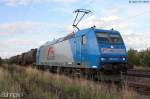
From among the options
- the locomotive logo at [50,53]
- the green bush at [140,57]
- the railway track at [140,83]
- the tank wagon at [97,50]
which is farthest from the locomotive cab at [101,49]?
the green bush at [140,57]

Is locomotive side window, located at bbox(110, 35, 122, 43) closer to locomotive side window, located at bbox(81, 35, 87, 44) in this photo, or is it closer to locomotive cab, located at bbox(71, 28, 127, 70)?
locomotive cab, located at bbox(71, 28, 127, 70)

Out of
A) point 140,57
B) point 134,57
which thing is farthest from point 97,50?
point 134,57

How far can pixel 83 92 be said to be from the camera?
1149 cm

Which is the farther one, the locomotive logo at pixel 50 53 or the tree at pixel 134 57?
the tree at pixel 134 57

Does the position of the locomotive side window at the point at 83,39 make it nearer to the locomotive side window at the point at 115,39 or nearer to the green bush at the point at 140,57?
the locomotive side window at the point at 115,39

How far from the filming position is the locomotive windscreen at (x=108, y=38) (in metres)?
18.1

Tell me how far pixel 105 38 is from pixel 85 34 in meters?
1.21

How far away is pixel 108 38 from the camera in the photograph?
1844cm

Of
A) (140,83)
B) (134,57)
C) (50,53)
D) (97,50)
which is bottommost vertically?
(140,83)

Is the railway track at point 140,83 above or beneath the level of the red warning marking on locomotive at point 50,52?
beneath

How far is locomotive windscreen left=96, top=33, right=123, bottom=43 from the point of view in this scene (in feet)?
59.4

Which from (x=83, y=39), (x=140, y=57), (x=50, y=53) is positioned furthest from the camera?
(x=140, y=57)

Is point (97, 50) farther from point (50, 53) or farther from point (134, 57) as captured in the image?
point (134, 57)

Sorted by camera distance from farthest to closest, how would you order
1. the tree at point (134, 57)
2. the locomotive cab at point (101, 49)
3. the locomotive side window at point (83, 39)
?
the tree at point (134, 57), the locomotive side window at point (83, 39), the locomotive cab at point (101, 49)
